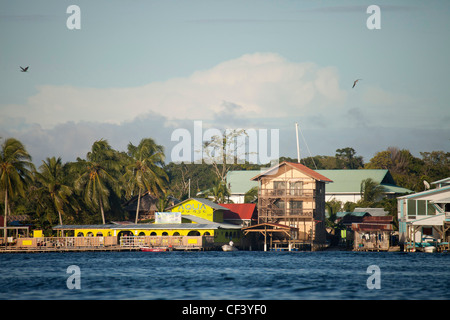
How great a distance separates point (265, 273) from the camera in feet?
137

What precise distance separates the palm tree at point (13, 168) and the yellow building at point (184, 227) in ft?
Result: 20.2

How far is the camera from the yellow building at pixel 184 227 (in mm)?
71000

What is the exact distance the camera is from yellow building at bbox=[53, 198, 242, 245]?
71000 millimetres

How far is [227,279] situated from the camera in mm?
38594

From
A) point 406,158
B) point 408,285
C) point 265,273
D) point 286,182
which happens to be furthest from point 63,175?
point 406,158

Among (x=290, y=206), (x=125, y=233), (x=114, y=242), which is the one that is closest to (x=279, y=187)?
(x=290, y=206)

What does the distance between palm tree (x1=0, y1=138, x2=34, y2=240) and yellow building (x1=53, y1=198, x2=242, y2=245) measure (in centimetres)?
615

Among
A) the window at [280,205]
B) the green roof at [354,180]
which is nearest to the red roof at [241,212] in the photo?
the window at [280,205]

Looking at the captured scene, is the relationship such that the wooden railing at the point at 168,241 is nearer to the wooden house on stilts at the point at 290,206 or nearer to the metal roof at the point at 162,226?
the metal roof at the point at 162,226

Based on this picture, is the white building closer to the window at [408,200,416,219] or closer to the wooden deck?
the window at [408,200,416,219]

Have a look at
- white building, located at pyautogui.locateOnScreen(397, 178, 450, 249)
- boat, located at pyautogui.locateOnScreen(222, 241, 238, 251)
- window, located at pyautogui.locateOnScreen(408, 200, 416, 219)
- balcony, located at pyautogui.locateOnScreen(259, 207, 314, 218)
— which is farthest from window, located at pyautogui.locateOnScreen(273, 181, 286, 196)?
window, located at pyautogui.locateOnScreen(408, 200, 416, 219)

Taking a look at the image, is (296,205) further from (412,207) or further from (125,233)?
(125,233)

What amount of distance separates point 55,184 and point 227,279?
40.4 metres
